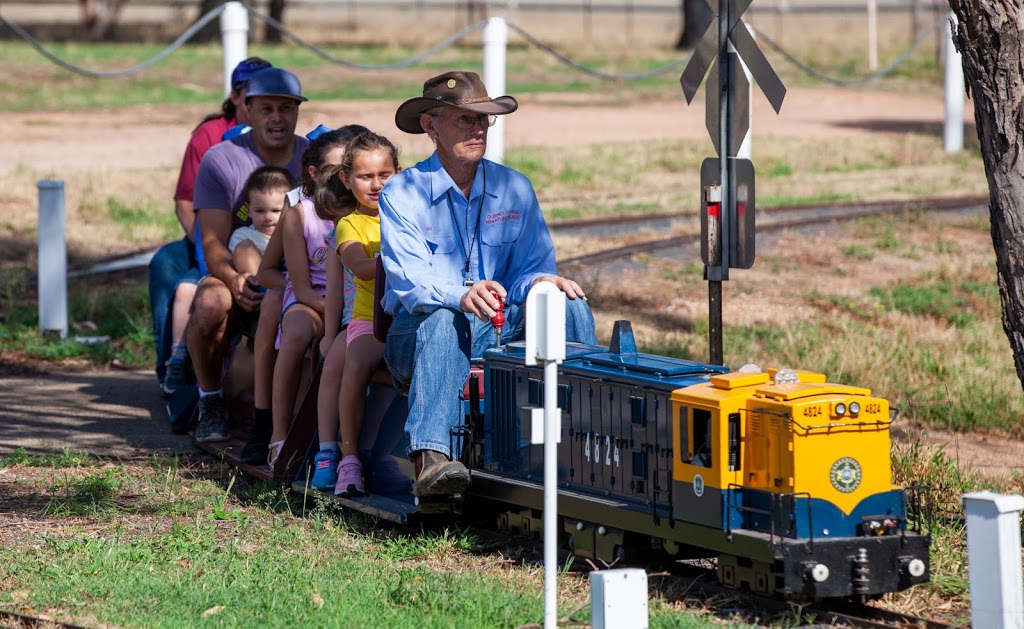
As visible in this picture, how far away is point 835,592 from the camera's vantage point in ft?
16.8

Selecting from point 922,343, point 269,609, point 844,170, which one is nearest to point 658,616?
point 269,609

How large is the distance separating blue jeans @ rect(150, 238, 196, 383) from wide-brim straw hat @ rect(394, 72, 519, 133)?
3.17 meters

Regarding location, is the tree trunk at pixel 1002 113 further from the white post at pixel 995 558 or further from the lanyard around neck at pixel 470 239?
the lanyard around neck at pixel 470 239

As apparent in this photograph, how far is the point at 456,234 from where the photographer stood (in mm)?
6551

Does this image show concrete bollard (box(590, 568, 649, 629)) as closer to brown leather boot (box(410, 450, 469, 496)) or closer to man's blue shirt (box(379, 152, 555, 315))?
brown leather boot (box(410, 450, 469, 496))

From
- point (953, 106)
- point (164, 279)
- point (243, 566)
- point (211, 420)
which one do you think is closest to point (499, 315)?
point (243, 566)

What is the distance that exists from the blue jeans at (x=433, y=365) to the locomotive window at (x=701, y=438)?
1147 mm

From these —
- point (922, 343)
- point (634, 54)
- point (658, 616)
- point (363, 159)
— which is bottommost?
point (658, 616)

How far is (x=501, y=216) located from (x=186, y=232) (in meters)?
3.35

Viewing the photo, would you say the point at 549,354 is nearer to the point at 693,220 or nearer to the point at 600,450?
the point at 600,450

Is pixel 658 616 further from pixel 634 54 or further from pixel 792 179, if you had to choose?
pixel 634 54

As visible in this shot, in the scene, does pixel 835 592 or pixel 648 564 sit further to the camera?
pixel 648 564

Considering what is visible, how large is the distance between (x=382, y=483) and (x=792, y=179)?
41.5ft

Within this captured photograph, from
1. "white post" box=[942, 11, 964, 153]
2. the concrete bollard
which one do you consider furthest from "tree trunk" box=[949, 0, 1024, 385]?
"white post" box=[942, 11, 964, 153]
